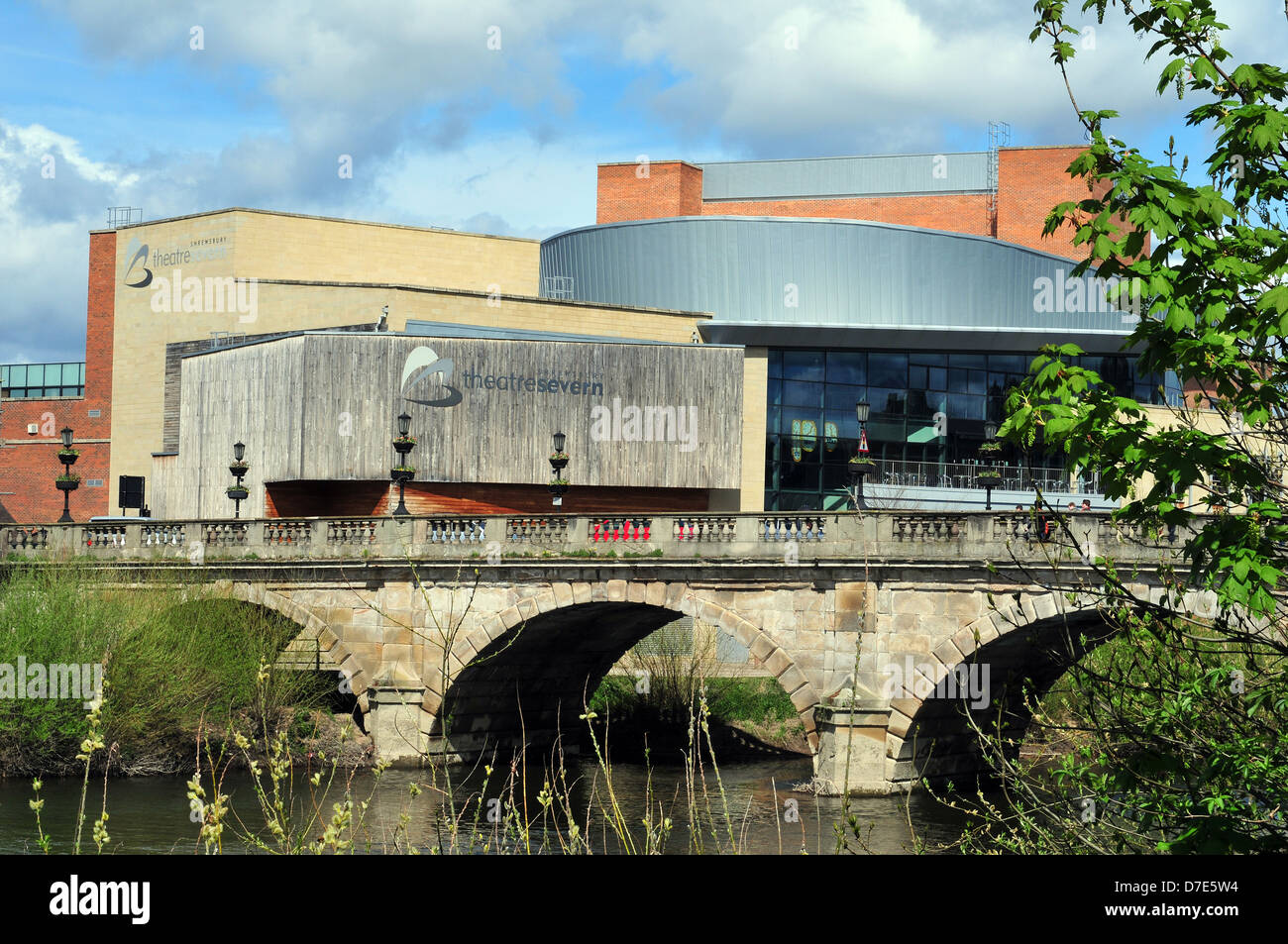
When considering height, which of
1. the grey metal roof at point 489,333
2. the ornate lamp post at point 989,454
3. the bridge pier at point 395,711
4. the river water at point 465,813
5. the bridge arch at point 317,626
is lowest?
the river water at point 465,813

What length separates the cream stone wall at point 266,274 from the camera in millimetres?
50688

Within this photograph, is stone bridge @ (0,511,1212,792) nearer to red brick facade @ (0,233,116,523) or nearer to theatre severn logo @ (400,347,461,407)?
theatre severn logo @ (400,347,461,407)

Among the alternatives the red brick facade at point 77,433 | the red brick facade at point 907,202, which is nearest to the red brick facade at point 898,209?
the red brick facade at point 907,202

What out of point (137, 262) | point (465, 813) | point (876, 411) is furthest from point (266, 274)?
point (465, 813)

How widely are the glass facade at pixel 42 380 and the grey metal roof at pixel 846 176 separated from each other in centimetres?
3285

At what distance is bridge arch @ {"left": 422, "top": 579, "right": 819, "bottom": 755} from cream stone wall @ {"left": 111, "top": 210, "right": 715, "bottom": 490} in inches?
→ 664

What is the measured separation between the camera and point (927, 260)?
5044 cm

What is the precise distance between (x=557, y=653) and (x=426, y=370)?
35.8ft

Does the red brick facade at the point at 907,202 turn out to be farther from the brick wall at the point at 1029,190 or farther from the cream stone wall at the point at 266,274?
the cream stone wall at the point at 266,274

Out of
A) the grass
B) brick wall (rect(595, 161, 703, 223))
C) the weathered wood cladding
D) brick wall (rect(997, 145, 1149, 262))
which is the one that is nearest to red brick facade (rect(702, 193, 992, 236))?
brick wall (rect(595, 161, 703, 223))

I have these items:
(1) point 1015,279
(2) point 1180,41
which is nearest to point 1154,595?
(2) point 1180,41

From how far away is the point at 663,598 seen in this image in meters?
27.9

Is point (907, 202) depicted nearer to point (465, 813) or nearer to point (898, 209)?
point (898, 209)
